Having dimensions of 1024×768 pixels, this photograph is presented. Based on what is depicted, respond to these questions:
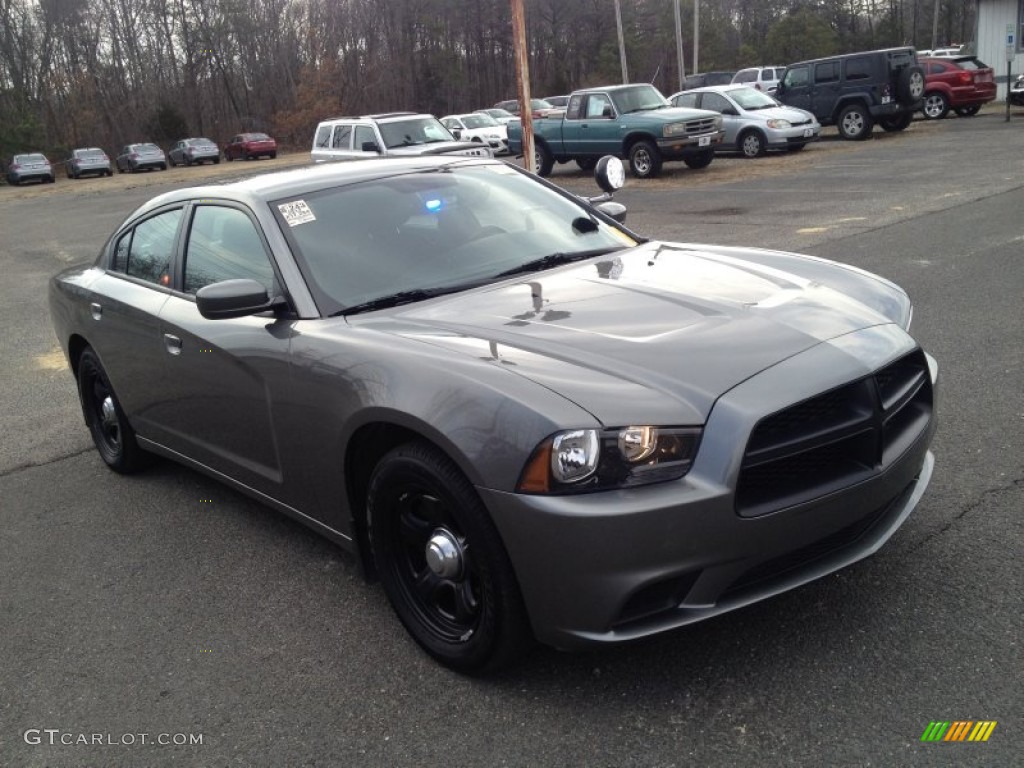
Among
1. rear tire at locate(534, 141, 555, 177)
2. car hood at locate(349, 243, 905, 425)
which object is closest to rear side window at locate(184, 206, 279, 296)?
car hood at locate(349, 243, 905, 425)

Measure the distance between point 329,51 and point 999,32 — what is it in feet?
163

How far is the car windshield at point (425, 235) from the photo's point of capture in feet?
12.3

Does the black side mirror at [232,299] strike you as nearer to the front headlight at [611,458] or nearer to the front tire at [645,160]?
the front headlight at [611,458]

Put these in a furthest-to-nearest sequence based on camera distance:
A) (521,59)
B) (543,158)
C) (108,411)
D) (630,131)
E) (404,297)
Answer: (543,158)
(630,131)
(521,59)
(108,411)
(404,297)

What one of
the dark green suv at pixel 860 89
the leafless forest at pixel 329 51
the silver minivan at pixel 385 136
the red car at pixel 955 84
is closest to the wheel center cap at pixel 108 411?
the silver minivan at pixel 385 136

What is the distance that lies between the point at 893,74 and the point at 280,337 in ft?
75.3

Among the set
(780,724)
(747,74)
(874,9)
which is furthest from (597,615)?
(874,9)

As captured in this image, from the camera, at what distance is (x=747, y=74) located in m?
39.4

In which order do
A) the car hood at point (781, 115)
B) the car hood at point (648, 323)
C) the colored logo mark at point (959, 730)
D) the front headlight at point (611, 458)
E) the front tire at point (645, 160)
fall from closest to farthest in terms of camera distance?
the colored logo mark at point (959, 730) < the front headlight at point (611, 458) < the car hood at point (648, 323) < the front tire at point (645, 160) < the car hood at point (781, 115)

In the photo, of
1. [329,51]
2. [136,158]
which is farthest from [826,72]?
[329,51]

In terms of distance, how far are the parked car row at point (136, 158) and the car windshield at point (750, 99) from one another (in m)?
34.0

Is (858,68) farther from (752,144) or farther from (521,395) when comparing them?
(521,395)

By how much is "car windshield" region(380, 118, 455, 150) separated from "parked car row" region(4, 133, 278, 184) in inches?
1341

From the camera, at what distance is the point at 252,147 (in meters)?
50.9
